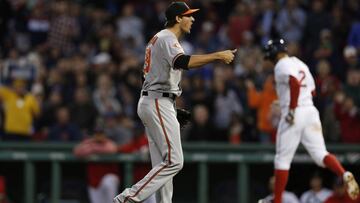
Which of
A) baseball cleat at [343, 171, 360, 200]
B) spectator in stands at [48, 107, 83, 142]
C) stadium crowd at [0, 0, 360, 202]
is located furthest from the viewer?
spectator in stands at [48, 107, 83, 142]

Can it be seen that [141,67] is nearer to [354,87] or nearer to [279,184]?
[354,87]

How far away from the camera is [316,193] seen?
13195 mm

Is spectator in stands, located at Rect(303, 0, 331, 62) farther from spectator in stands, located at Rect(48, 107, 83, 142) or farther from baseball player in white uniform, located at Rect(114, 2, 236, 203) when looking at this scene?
baseball player in white uniform, located at Rect(114, 2, 236, 203)

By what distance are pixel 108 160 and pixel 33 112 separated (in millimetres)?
1698

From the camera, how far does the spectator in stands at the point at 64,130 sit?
1491cm

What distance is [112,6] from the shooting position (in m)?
18.4

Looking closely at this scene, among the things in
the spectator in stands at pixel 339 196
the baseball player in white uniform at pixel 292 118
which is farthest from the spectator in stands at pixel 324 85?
the baseball player in white uniform at pixel 292 118

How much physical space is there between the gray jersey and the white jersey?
1.89 metres

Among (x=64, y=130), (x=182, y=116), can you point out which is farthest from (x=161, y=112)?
(x=64, y=130)

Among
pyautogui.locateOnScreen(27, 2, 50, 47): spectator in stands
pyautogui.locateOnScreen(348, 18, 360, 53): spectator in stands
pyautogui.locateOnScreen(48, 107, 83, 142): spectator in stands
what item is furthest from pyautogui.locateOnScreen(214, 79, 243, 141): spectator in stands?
pyautogui.locateOnScreen(27, 2, 50, 47): spectator in stands

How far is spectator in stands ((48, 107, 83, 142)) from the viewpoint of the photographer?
14.9 metres

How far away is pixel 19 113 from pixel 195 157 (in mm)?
2769

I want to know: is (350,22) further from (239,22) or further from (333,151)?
(333,151)

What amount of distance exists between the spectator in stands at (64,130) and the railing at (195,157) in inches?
15.3
